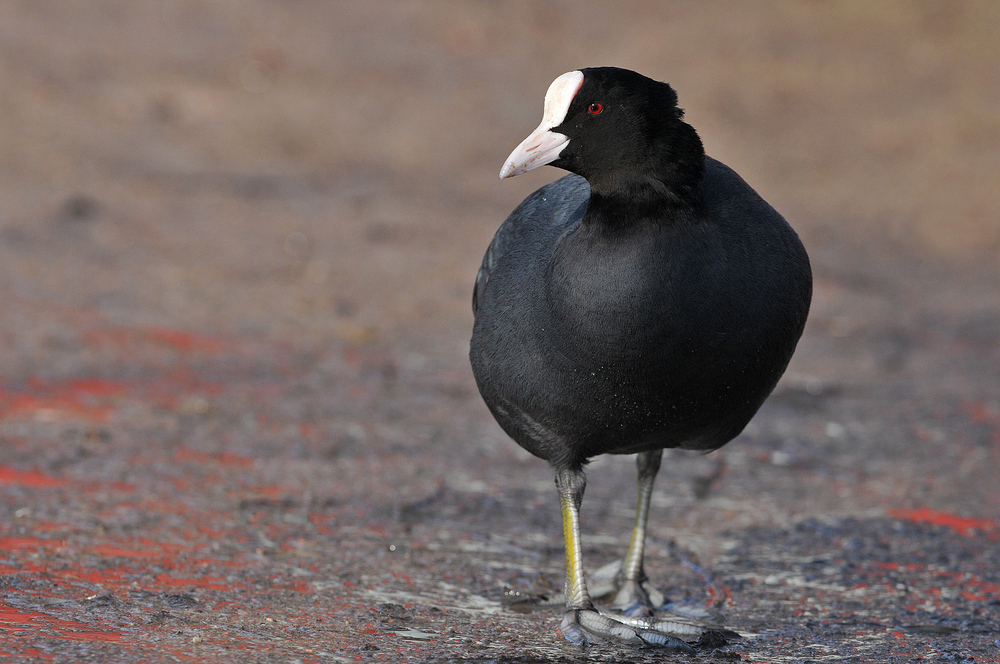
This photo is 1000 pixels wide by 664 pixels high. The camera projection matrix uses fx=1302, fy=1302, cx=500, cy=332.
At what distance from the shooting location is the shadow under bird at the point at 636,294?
3.10 meters

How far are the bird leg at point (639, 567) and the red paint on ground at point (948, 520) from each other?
44.3 inches

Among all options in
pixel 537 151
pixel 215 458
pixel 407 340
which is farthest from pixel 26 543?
pixel 407 340

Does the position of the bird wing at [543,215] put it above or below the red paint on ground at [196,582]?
above

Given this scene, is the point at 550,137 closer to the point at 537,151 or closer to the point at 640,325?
the point at 537,151

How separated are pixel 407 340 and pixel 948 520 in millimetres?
2943

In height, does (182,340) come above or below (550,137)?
below

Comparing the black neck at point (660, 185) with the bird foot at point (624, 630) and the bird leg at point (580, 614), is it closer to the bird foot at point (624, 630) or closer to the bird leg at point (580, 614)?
the bird leg at point (580, 614)

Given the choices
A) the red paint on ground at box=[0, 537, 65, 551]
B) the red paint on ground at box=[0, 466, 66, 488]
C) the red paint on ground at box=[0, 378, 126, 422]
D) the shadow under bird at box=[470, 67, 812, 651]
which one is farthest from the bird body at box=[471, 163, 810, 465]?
the red paint on ground at box=[0, 378, 126, 422]

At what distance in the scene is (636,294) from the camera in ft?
10.1

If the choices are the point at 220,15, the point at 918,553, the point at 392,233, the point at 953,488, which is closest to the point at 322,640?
the point at 918,553

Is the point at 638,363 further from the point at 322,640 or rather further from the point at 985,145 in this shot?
the point at 985,145

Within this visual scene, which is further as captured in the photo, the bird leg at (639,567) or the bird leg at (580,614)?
the bird leg at (639,567)

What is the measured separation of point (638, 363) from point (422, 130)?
778 cm

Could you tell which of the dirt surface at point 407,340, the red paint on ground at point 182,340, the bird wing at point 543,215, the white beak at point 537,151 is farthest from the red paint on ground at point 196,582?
the red paint on ground at point 182,340
